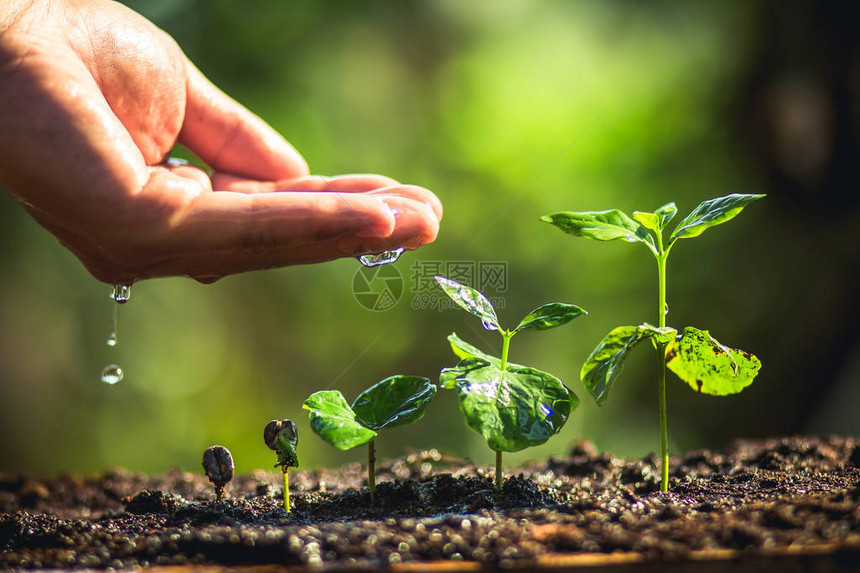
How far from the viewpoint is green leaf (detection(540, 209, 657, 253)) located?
1.11m

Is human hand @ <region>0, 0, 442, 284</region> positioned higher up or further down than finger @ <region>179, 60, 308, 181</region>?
further down

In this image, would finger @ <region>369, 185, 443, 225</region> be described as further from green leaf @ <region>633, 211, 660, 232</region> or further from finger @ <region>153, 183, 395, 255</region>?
green leaf @ <region>633, 211, 660, 232</region>

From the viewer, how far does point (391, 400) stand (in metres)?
1.21

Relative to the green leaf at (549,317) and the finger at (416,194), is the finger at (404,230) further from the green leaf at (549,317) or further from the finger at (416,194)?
the green leaf at (549,317)

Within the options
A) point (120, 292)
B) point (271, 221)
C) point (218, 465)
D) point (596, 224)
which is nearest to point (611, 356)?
point (596, 224)

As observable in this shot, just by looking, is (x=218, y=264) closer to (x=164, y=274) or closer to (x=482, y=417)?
(x=164, y=274)

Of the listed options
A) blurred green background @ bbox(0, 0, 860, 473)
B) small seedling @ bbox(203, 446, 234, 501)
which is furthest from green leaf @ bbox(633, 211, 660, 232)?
blurred green background @ bbox(0, 0, 860, 473)

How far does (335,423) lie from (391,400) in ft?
0.48

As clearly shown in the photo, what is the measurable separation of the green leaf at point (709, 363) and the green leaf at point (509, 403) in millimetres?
223

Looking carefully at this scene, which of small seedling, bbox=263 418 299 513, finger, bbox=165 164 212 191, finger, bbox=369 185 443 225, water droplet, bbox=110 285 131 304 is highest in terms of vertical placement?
finger, bbox=165 164 212 191

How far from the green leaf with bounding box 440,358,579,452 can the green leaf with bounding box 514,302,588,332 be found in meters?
0.09

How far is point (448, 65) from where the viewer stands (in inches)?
147

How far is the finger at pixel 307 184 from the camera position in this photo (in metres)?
1.56

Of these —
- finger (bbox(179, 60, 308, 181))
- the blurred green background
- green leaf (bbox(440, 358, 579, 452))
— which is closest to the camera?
green leaf (bbox(440, 358, 579, 452))
